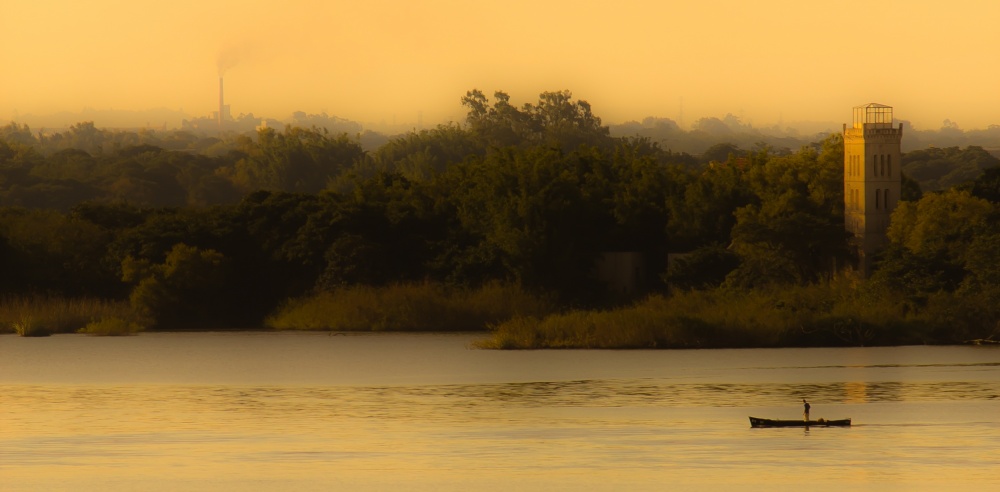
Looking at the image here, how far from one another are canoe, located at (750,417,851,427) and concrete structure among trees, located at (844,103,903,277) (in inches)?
957

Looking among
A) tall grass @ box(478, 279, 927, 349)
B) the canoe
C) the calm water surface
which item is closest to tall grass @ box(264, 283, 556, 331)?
the calm water surface

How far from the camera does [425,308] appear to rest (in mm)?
57406

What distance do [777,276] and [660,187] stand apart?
10.0 meters

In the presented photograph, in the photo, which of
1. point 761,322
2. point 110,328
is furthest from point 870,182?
point 110,328

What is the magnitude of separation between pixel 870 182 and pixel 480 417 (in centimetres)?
2583

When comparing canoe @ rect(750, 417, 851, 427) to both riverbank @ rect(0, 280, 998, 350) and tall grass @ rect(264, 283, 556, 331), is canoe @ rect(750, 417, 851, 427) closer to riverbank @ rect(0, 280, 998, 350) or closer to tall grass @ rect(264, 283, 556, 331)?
riverbank @ rect(0, 280, 998, 350)

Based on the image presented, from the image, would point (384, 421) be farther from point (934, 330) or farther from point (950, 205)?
point (950, 205)

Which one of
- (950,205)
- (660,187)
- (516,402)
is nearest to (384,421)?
(516,402)

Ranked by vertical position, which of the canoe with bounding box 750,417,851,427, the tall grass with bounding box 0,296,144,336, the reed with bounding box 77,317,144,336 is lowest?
the reed with bounding box 77,317,144,336

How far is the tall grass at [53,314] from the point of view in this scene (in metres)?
57.3

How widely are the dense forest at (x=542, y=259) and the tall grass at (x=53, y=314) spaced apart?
74 mm

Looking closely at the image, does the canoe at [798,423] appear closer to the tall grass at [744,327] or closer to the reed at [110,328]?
the tall grass at [744,327]

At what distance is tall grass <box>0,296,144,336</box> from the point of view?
57.3 meters

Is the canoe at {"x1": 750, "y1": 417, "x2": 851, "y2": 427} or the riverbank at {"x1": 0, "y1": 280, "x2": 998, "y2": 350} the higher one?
the canoe at {"x1": 750, "y1": 417, "x2": 851, "y2": 427}
